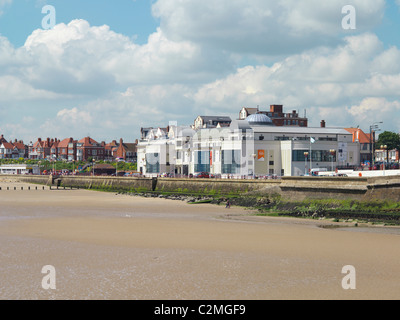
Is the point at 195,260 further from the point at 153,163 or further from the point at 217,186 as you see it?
the point at 153,163

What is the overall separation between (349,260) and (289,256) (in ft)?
9.47

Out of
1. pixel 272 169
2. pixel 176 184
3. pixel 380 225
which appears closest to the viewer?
pixel 380 225

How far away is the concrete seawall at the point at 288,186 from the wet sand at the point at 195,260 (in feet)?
25.0

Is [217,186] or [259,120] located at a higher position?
[259,120]

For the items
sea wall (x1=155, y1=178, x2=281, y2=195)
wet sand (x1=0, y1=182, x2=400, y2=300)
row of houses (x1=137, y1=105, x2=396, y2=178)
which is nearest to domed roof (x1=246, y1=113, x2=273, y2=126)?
row of houses (x1=137, y1=105, x2=396, y2=178)

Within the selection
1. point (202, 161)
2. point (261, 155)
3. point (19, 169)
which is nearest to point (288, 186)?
point (261, 155)

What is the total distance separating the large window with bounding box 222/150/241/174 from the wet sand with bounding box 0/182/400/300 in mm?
50108

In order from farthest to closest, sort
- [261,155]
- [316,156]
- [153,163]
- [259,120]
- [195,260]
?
[153,163] < [259,120] < [261,155] < [316,156] < [195,260]

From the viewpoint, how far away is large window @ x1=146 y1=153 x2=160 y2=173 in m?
125

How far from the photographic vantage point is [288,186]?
182 ft

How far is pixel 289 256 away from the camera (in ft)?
85.3

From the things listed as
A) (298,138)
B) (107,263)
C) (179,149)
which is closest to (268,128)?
(298,138)

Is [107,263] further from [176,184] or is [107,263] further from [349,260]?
[176,184]

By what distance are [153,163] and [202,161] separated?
2625 cm
